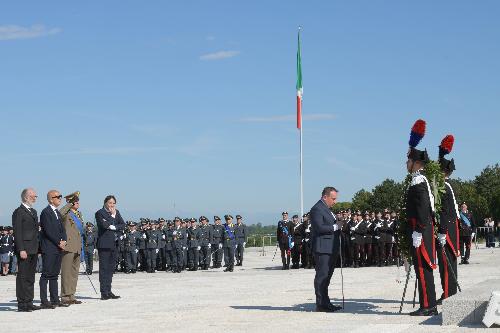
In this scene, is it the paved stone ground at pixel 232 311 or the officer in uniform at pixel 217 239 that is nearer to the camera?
the paved stone ground at pixel 232 311

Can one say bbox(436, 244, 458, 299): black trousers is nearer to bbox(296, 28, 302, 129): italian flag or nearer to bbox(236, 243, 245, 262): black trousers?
bbox(236, 243, 245, 262): black trousers

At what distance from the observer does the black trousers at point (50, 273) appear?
14547 mm

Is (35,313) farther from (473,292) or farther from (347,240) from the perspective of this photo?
(347,240)

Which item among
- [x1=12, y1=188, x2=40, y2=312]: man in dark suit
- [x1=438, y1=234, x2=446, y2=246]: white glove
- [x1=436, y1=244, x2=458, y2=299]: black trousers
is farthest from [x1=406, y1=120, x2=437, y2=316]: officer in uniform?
[x1=12, y1=188, x2=40, y2=312]: man in dark suit

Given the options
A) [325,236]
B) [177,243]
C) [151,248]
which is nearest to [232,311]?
[325,236]

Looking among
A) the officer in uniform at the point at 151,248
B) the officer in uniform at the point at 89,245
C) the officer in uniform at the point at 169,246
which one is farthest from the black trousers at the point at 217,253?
the officer in uniform at the point at 89,245

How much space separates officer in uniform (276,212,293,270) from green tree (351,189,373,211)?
53456mm

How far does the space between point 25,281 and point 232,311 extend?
11.3 feet

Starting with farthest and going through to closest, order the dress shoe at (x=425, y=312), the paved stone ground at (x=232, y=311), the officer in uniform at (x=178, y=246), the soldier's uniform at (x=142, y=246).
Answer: the soldier's uniform at (x=142, y=246), the officer in uniform at (x=178, y=246), the dress shoe at (x=425, y=312), the paved stone ground at (x=232, y=311)

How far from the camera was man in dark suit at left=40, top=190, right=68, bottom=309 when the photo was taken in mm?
14609

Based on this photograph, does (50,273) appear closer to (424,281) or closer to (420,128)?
(424,281)

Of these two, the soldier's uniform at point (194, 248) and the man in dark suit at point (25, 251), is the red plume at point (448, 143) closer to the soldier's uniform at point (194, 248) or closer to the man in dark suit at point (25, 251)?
the man in dark suit at point (25, 251)

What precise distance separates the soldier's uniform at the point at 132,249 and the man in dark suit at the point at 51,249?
14.8 meters

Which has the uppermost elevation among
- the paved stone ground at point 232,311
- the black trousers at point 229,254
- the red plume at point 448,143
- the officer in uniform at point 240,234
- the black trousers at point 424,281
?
the red plume at point 448,143
